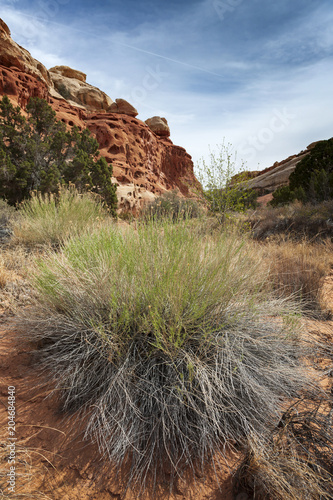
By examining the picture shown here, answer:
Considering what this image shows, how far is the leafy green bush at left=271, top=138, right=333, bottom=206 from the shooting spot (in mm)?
11312

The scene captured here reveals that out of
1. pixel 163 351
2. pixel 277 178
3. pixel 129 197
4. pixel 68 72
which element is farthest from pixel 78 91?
pixel 163 351

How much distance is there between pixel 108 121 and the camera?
22.7m

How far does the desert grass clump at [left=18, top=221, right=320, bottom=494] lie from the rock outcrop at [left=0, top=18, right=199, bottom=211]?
10.4 metres

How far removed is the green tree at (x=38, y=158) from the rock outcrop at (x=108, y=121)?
15.0 feet

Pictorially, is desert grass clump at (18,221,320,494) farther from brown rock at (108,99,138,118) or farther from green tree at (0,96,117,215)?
brown rock at (108,99,138,118)

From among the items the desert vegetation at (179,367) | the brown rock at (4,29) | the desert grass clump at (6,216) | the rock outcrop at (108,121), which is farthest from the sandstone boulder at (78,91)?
the desert vegetation at (179,367)

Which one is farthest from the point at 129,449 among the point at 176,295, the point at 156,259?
the point at 156,259

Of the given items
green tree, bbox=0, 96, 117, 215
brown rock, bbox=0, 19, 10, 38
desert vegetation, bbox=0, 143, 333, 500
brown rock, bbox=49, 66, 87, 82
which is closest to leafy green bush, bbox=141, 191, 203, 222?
desert vegetation, bbox=0, 143, 333, 500

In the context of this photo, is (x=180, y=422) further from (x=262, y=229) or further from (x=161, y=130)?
(x=161, y=130)

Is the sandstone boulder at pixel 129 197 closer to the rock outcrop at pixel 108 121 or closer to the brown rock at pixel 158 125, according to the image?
the rock outcrop at pixel 108 121

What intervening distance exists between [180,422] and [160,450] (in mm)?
153

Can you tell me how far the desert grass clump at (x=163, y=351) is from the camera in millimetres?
1227

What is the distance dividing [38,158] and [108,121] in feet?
50.3

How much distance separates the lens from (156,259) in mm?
1861
